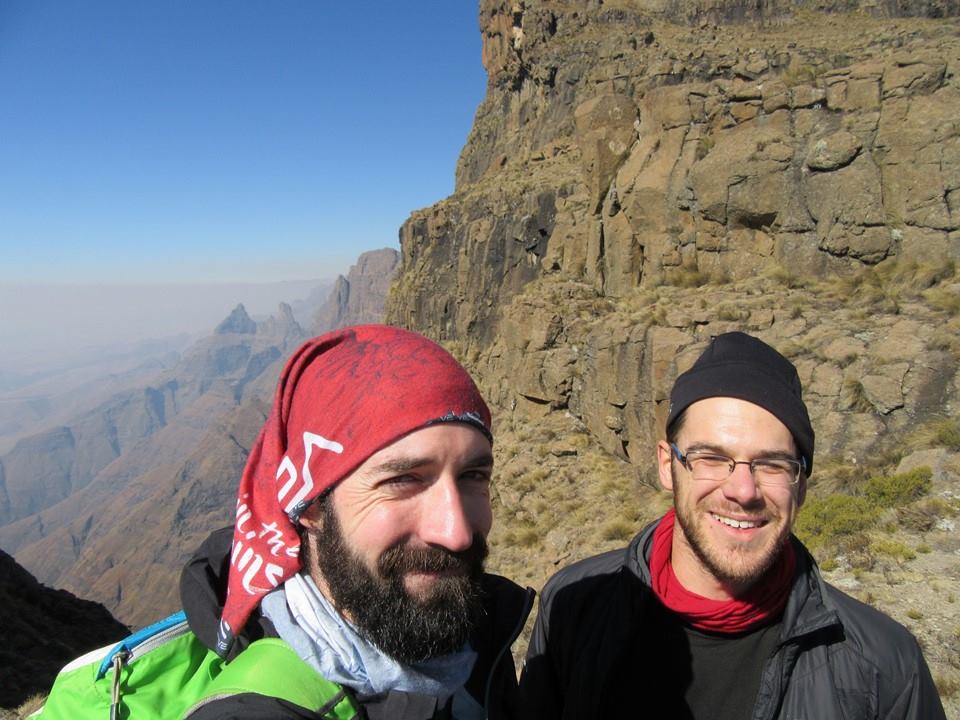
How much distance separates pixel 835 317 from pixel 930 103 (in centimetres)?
564

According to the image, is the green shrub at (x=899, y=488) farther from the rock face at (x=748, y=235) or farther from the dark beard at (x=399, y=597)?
the dark beard at (x=399, y=597)

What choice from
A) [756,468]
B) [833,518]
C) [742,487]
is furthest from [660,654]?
[833,518]

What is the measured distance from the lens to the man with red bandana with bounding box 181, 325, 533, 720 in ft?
5.63

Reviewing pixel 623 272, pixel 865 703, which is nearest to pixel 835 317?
pixel 623 272

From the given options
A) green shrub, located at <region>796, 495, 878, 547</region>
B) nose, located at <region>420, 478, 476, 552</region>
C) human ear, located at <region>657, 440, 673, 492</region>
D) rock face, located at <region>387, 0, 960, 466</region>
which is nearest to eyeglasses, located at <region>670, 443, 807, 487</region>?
human ear, located at <region>657, 440, 673, 492</region>

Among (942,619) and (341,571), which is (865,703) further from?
(942,619)

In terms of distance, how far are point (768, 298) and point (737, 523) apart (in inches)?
480

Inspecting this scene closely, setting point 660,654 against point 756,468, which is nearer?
point 756,468

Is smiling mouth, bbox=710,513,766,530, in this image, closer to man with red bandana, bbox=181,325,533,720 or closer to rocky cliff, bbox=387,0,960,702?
man with red bandana, bbox=181,325,533,720

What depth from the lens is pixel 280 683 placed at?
4.76 feet

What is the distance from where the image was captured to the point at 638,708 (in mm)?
2504

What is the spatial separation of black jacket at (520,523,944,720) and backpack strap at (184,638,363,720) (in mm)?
1488

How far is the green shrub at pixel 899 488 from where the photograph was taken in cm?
785

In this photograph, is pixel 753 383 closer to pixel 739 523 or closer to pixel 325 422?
pixel 739 523
